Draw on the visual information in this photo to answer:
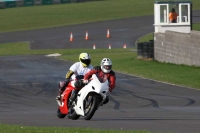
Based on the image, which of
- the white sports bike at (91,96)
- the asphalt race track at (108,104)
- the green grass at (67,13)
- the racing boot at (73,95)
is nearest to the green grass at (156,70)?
the asphalt race track at (108,104)

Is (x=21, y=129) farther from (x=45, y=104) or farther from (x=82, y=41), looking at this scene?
(x=82, y=41)

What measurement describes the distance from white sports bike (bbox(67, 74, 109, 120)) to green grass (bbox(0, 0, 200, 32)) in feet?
156

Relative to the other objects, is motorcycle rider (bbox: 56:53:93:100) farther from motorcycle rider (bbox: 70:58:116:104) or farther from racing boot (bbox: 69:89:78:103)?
motorcycle rider (bbox: 70:58:116:104)

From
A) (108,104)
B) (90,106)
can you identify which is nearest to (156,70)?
(108,104)

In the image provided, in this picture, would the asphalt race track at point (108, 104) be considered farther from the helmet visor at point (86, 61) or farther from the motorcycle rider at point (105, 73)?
the helmet visor at point (86, 61)

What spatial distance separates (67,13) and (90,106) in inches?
2136

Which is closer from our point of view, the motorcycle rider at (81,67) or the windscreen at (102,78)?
the windscreen at (102,78)

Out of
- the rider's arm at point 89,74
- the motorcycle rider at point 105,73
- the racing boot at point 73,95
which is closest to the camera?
the motorcycle rider at point 105,73

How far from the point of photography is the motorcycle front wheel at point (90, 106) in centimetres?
1345

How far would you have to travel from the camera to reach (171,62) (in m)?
30.4

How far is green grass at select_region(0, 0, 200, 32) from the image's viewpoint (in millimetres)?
63125

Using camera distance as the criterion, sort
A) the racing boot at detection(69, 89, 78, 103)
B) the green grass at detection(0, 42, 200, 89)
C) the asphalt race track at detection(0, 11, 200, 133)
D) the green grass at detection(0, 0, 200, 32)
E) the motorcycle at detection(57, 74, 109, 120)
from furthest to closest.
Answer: the green grass at detection(0, 0, 200, 32) → the green grass at detection(0, 42, 200, 89) → the racing boot at detection(69, 89, 78, 103) → the motorcycle at detection(57, 74, 109, 120) → the asphalt race track at detection(0, 11, 200, 133)

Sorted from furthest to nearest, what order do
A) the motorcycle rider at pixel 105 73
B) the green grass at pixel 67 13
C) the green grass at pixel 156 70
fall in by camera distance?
the green grass at pixel 67 13
the green grass at pixel 156 70
the motorcycle rider at pixel 105 73

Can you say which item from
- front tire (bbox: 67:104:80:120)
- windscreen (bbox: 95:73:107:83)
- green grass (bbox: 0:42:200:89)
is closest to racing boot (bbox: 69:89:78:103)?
front tire (bbox: 67:104:80:120)
